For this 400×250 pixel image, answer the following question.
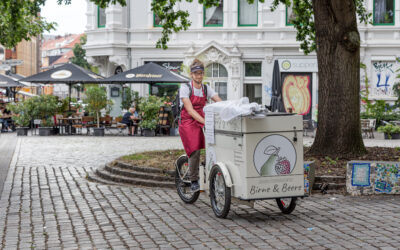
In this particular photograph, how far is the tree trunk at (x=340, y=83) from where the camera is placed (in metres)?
11.6

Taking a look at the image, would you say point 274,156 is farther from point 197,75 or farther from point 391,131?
point 391,131

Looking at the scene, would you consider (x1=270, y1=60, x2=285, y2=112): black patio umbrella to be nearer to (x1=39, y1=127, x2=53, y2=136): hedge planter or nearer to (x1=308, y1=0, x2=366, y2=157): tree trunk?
(x1=39, y1=127, x2=53, y2=136): hedge planter

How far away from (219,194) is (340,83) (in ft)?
15.4

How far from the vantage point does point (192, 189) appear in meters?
8.65

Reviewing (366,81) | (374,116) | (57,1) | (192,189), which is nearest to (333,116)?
(192,189)

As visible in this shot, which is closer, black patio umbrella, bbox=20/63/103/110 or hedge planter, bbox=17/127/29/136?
black patio umbrella, bbox=20/63/103/110

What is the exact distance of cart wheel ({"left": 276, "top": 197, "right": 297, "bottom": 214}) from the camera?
7828mm

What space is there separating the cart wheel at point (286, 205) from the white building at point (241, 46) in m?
24.2

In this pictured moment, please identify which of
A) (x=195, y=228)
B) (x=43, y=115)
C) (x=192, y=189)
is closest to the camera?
(x=195, y=228)

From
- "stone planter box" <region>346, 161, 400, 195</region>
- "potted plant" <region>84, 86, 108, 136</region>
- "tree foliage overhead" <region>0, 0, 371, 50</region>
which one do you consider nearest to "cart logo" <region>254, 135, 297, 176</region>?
"stone planter box" <region>346, 161, 400, 195</region>

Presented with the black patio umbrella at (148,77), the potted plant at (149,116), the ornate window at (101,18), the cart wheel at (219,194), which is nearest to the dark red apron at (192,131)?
the cart wheel at (219,194)

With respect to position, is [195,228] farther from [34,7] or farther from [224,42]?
[224,42]

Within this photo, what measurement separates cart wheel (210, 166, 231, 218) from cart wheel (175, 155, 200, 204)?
2.73 feet

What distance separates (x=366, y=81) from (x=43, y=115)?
1486 centimetres
